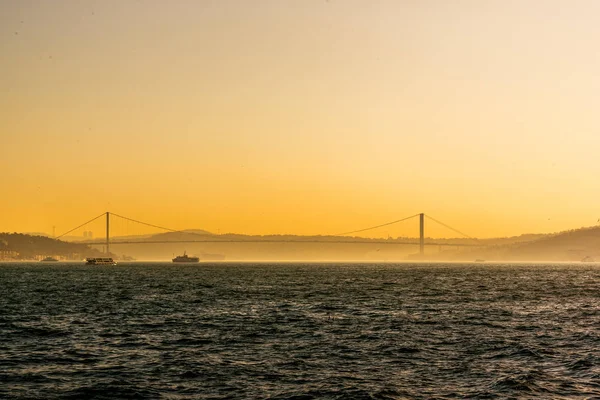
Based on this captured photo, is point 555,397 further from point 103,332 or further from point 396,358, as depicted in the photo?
point 103,332

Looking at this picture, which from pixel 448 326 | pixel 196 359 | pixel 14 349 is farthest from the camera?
pixel 448 326

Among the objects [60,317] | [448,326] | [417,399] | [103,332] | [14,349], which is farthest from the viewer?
[60,317]

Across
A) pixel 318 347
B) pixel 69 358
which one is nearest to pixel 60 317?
pixel 69 358

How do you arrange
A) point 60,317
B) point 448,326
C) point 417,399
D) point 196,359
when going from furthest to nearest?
point 60,317, point 448,326, point 196,359, point 417,399

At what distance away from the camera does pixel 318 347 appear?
40031 millimetres

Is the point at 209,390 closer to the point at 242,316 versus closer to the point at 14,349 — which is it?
the point at 14,349

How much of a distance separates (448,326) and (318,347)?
47.6 feet

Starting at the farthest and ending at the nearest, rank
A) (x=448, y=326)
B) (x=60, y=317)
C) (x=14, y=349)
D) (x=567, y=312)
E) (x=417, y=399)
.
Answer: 1. (x=567, y=312)
2. (x=60, y=317)
3. (x=448, y=326)
4. (x=14, y=349)
5. (x=417, y=399)

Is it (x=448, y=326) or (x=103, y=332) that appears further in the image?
(x=448, y=326)

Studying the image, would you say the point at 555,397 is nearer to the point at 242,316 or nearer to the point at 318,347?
the point at 318,347

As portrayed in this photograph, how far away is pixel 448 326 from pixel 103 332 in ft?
79.5

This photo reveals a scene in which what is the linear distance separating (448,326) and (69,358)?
27.0 metres

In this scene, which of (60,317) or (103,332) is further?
(60,317)

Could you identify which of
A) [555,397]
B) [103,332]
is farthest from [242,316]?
[555,397]
